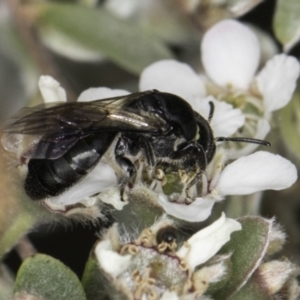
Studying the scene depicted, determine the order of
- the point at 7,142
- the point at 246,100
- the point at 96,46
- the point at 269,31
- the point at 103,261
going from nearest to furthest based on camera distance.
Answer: the point at 103,261 → the point at 7,142 → the point at 246,100 → the point at 96,46 → the point at 269,31

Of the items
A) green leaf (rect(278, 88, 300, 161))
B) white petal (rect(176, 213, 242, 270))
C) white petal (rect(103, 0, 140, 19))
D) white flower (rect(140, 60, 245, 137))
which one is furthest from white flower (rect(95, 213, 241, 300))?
white petal (rect(103, 0, 140, 19))

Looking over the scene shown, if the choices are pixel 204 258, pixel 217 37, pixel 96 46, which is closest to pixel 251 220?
pixel 204 258

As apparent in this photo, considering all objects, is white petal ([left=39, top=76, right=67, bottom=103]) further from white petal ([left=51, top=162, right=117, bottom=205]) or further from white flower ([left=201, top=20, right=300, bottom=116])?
white flower ([left=201, top=20, right=300, bottom=116])

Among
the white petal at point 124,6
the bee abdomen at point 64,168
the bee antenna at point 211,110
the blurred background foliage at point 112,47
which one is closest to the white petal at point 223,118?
the bee antenna at point 211,110

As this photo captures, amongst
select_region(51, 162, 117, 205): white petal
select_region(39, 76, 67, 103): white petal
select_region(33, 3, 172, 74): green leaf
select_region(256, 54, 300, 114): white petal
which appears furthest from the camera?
select_region(33, 3, 172, 74): green leaf

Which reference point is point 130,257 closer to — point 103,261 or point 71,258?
point 103,261
